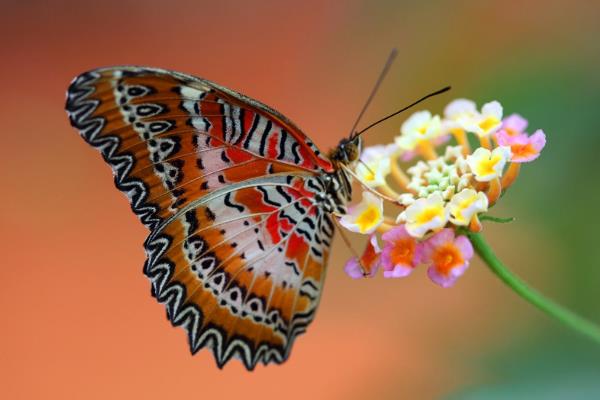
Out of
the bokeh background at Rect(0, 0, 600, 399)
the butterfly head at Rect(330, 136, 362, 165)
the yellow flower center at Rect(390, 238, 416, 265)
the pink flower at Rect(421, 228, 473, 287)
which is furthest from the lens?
the bokeh background at Rect(0, 0, 600, 399)

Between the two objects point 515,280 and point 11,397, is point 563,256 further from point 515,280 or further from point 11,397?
point 11,397

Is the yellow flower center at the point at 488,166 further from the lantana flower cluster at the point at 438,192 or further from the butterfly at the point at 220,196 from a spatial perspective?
the butterfly at the point at 220,196

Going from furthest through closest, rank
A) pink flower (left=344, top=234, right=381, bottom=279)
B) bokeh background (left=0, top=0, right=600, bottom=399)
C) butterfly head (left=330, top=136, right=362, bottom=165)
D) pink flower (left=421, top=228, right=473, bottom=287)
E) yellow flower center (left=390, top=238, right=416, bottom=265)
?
bokeh background (left=0, top=0, right=600, bottom=399)
butterfly head (left=330, top=136, right=362, bottom=165)
pink flower (left=344, top=234, right=381, bottom=279)
yellow flower center (left=390, top=238, right=416, bottom=265)
pink flower (left=421, top=228, right=473, bottom=287)

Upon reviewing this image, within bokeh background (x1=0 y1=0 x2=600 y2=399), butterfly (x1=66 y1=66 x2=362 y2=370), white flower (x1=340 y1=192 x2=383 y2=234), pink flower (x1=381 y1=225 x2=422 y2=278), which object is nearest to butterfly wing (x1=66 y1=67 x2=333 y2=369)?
butterfly (x1=66 y1=66 x2=362 y2=370)

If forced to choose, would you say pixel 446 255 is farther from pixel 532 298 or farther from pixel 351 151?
pixel 351 151

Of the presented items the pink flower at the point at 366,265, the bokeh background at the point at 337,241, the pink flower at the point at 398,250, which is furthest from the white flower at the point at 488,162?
the bokeh background at the point at 337,241

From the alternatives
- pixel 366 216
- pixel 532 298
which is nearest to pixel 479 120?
pixel 366 216

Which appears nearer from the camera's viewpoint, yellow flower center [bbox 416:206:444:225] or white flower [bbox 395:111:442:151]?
yellow flower center [bbox 416:206:444:225]

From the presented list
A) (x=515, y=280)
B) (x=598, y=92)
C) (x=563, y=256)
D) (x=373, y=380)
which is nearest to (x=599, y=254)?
(x=563, y=256)

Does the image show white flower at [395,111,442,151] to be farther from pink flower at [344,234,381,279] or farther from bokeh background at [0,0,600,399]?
bokeh background at [0,0,600,399]
